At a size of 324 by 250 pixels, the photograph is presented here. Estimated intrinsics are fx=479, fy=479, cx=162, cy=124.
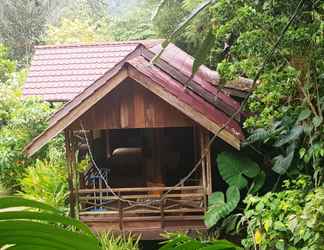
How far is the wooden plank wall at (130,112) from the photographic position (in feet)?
21.6

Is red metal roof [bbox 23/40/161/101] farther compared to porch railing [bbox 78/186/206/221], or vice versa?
red metal roof [bbox 23/40/161/101]

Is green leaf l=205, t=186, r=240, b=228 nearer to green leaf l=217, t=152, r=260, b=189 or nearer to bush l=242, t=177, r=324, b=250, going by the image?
green leaf l=217, t=152, r=260, b=189

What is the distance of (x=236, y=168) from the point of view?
648 cm

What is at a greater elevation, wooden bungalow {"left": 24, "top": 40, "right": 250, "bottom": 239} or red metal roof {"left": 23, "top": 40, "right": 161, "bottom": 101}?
red metal roof {"left": 23, "top": 40, "right": 161, "bottom": 101}

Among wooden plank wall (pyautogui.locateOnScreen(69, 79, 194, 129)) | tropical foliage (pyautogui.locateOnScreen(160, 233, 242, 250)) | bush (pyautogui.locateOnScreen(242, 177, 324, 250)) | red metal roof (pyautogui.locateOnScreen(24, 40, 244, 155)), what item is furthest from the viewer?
wooden plank wall (pyautogui.locateOnScreen(69, 79, 194, 129))

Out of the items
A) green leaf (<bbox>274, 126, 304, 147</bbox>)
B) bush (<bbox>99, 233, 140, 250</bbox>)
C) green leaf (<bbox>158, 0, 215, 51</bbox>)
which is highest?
green leaf (<bbox>158, 0, 215, 51</bbox>)

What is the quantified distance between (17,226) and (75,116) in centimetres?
618

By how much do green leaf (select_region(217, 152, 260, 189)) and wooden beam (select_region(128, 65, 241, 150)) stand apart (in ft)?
1.97

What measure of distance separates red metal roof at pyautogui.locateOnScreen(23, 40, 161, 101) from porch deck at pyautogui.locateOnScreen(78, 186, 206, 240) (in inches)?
124

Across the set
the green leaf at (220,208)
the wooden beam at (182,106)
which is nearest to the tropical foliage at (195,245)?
the wooden beam at (182,106)

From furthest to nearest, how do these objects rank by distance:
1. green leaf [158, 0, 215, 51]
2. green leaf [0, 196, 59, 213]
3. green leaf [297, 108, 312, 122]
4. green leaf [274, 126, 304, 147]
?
1. green leaf [274, 126, 304, 147]
2. green leaf [297, 108, 312, 122]
3. green leaf [158, 0, 215, 51]
4. green leaf [0, 196, 59, 213]

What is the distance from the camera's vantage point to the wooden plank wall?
21.6 ft

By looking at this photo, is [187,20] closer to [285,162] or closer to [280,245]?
[280,245]

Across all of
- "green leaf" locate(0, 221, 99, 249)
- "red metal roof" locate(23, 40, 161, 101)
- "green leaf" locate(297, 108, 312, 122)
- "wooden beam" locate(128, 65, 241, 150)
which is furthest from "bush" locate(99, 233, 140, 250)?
"green leaf" locate(0, 221, 99, 249)
